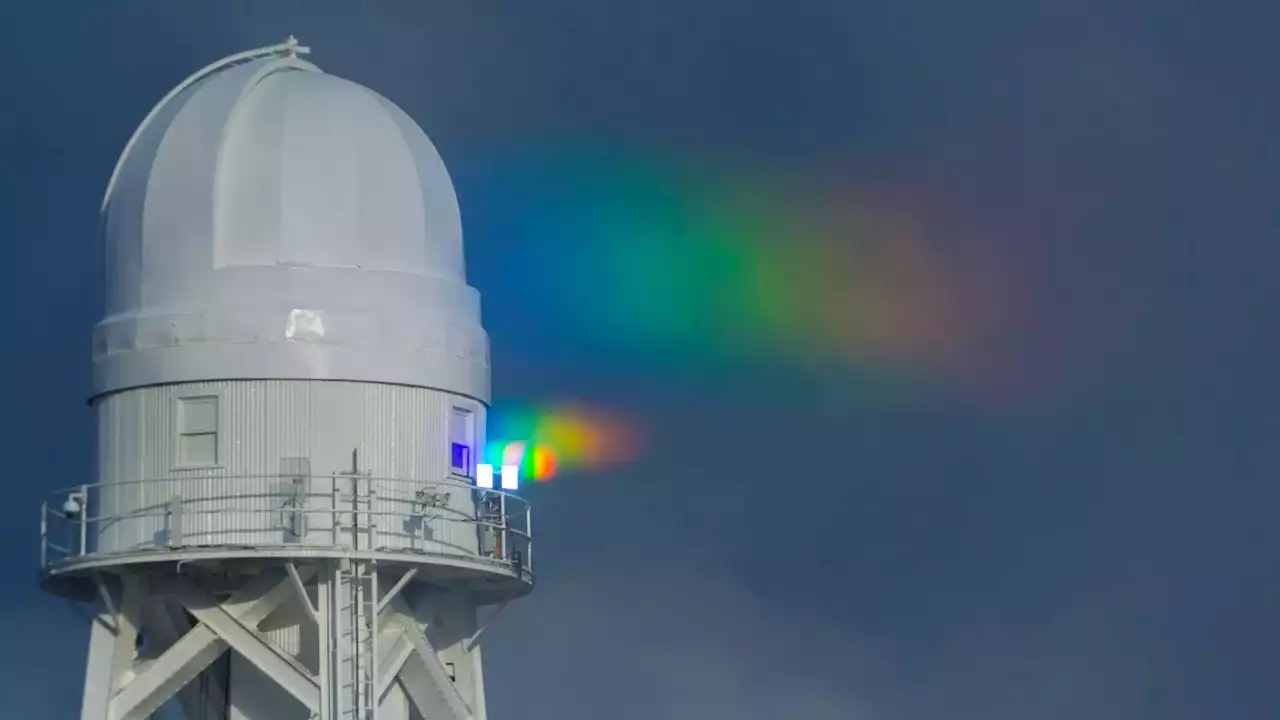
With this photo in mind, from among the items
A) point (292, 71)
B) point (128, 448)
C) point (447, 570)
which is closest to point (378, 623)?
point (447, 570)

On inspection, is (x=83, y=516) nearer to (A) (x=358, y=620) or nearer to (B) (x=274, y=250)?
(A) (x=358, y=620)

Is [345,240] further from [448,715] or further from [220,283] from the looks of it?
[448,715]

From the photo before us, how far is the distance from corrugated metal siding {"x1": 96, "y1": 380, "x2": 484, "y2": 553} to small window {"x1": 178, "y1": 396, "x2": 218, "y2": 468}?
0.13 meters

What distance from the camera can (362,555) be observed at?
67.4 meters

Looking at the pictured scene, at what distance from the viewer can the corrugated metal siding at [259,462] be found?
6788cm

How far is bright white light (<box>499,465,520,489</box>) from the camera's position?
70.6 metres

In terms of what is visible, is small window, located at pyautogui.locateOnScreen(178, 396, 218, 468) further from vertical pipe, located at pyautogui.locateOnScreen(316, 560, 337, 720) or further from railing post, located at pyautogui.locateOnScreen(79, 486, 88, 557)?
vertical pipe, located at pyautogui.locateOnScreen(316, 560, 337, 720)

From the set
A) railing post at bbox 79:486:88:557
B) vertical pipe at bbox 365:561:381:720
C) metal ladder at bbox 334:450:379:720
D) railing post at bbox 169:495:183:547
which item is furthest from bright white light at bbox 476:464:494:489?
railing post at bbox 79:486:88:557

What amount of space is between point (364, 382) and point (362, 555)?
365 centimetres

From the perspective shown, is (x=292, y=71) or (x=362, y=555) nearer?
(x=362, y=555)

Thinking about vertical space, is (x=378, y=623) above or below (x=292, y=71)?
below

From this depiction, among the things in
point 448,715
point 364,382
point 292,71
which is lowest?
point 448,715

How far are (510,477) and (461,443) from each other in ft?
4.19

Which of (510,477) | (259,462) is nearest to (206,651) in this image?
(259,462)
